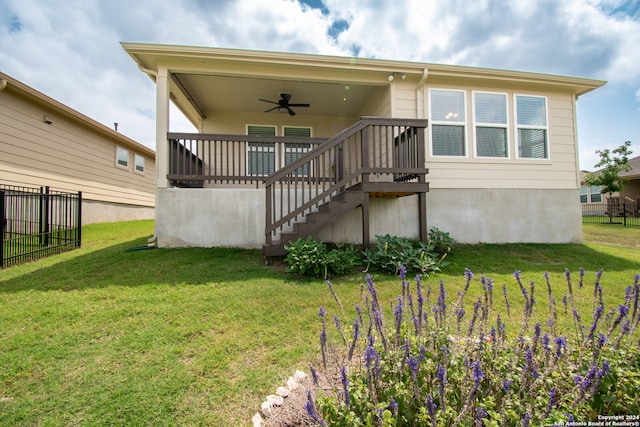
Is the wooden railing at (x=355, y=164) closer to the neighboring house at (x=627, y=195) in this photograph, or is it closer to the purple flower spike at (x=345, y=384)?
the purple flower spike at (x=345, y=384)

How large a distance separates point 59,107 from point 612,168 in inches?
1000

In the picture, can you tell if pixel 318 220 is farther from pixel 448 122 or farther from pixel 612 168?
pixel 612 168

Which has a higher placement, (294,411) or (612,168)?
(612,168)

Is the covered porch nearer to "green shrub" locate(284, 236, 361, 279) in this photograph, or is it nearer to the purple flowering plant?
"green shrub" locate(284, 236, 361, 279)

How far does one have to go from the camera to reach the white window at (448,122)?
22.2 ft

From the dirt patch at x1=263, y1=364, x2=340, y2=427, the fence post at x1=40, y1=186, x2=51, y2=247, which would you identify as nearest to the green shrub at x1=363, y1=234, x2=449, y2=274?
the dirt patch at x1=263, y1=364, x2=340, y2=427

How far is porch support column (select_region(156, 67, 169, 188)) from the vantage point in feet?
19.5

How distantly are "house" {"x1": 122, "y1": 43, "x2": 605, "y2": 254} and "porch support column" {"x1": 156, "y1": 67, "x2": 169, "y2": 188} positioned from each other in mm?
24

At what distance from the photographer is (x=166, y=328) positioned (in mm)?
2828

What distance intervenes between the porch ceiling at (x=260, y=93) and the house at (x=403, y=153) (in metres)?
0.07

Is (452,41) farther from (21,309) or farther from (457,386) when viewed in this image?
(21,309)

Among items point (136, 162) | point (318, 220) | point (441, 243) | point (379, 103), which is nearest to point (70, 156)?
point (136, 162)

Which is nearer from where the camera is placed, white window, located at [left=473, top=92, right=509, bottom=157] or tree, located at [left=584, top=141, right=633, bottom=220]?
white window, located at [left=473, top=92, right=509, bottom=157]

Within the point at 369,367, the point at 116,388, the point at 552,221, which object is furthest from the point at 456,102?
the point at 116,388
